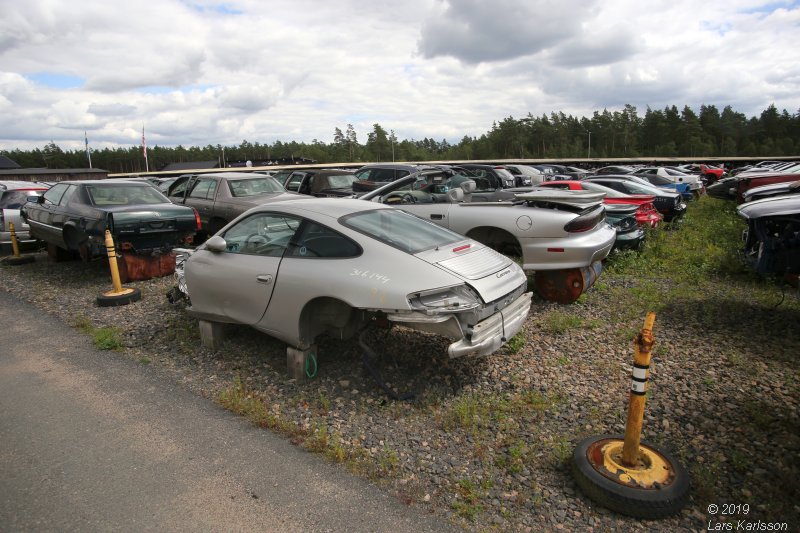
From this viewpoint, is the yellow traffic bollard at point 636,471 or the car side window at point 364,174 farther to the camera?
the car side window at point 364,174

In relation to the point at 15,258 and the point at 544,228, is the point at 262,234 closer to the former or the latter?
the point at 544,228

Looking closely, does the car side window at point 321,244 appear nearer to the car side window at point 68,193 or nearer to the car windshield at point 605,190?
the car side window at point 68,193

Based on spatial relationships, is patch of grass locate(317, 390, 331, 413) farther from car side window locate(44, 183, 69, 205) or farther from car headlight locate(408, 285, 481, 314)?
car side window locate(44, 183, 69, 205)

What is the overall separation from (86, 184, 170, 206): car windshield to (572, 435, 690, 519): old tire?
822 cm

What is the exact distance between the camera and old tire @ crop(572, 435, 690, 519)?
8.81ft

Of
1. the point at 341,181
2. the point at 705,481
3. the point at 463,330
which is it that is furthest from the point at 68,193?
the point at 705,481

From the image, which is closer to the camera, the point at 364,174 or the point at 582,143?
the point at 364,174

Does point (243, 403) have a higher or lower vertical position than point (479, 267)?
lower

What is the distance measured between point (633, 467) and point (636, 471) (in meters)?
0.04

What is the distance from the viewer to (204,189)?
10.5 meters

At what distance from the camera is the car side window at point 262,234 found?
4.45 meters

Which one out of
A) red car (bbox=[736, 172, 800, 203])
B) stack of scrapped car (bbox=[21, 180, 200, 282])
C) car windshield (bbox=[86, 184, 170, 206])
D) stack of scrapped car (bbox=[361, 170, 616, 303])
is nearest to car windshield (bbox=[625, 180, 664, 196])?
red car (bbox=[736, 172, 800, 203])

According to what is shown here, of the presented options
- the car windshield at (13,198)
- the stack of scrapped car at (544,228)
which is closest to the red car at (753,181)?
the stack of scrapped car at (544,228)

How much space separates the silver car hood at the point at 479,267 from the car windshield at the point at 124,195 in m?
6.50
